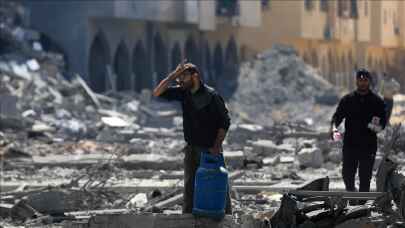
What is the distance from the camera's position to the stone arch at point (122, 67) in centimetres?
4409

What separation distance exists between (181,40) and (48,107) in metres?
18.0

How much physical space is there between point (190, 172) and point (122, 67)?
35236mm

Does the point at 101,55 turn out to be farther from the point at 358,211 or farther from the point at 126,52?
the point at 358,211

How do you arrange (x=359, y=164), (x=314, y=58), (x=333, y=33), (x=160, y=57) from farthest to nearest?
(x=333, y=33), (x=314, y=58), (x=160, y=57), (x=359, y=164)

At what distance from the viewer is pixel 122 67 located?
44.4m

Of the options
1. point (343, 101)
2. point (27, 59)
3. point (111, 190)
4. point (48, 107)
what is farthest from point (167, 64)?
point (343, 101)

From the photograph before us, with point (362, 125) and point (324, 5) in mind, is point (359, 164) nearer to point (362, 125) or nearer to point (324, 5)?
point (362, 125)

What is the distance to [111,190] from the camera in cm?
1411

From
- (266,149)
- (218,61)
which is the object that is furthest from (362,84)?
(218,61)

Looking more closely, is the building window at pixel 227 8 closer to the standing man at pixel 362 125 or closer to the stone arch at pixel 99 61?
the stone arch at pixel 99 61

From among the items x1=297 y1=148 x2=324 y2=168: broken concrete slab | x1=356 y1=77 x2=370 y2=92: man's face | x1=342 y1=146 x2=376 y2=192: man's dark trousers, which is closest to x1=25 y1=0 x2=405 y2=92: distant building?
x1=297 y1=148 x2=324 y2=168: broken concrete slab

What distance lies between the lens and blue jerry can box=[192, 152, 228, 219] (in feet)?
28.6

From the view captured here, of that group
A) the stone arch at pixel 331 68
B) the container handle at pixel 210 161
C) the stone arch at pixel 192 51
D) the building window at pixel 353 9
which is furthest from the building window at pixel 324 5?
the container handle at pixel 210 161

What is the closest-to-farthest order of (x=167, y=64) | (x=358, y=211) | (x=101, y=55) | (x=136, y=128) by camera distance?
(x=358, y=211) → (x=136, y=128) → (x=101, y=55) → (x=167, y=64)
